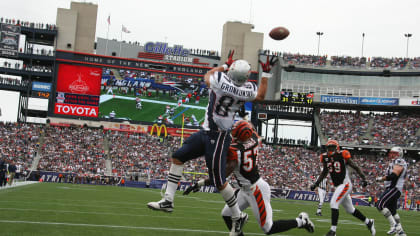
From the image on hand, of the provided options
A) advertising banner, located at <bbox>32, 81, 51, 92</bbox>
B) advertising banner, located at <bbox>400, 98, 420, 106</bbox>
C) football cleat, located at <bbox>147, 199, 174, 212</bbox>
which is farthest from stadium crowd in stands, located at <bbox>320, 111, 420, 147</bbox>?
football cleat, located at <bbox>147, 199, 174, 212</bbox>

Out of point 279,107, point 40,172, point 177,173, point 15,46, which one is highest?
point 15,46

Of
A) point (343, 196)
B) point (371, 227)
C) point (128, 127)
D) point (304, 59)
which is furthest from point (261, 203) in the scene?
point (304, 59)

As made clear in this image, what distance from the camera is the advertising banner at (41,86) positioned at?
156 feet

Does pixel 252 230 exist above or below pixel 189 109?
below

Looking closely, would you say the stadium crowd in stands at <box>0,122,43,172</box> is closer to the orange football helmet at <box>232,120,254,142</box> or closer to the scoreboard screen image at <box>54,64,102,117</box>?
the scoreboard screen image at <box>54,64,102,117</box>

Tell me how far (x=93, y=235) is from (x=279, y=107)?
4679cm

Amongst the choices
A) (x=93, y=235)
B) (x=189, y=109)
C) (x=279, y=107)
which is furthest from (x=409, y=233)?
(x=279, y=107)

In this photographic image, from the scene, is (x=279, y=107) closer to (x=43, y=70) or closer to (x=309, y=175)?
(x=309, y=175)

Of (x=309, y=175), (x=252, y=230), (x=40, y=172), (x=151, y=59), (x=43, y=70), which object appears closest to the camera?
(x=252, y=230)

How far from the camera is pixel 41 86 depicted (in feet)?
156

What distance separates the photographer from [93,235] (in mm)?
7312

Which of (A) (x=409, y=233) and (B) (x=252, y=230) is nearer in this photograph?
(B) (x=252, y=230)

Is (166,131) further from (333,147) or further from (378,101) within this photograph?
(333,147)

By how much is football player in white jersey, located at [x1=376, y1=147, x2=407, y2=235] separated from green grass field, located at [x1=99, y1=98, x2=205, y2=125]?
3773cm
